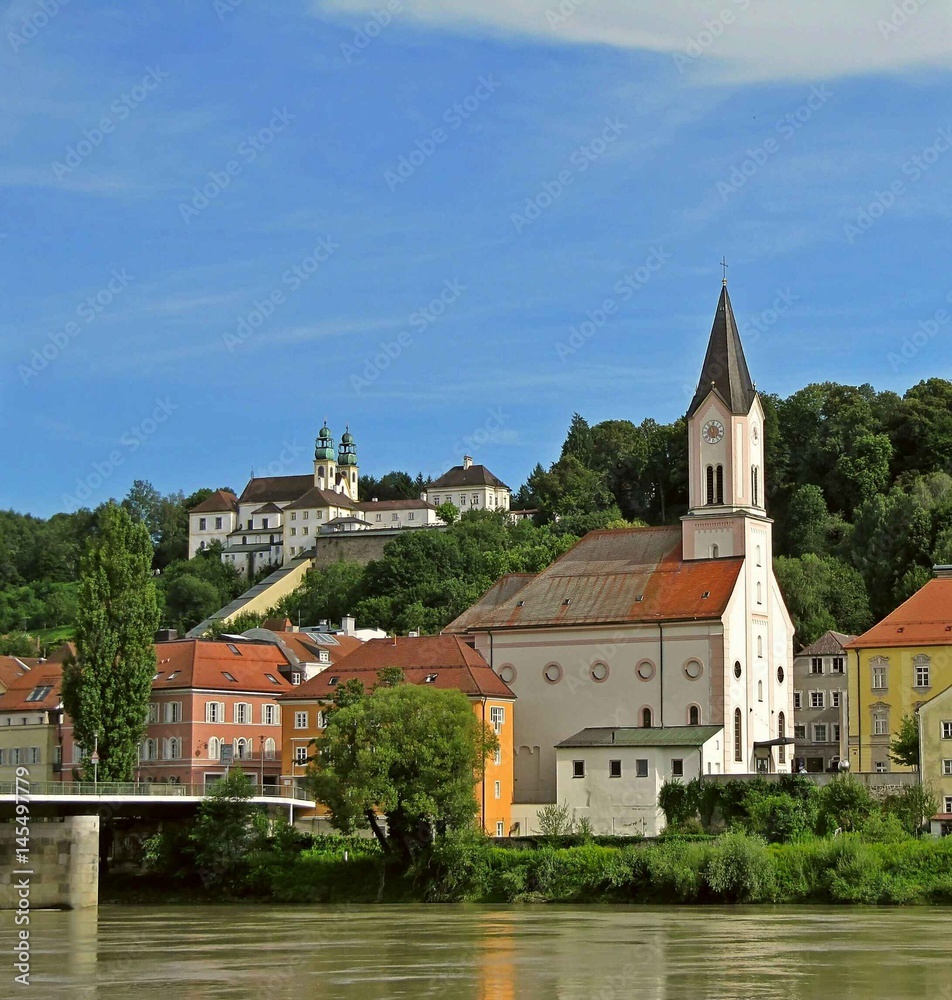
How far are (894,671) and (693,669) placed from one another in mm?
9618

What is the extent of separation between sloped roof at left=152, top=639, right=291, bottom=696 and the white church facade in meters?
10.9

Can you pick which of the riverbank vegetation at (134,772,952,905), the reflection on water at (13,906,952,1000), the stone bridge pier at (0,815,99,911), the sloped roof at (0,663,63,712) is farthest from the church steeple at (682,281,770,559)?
the sloped roof at (0,663,63,712)

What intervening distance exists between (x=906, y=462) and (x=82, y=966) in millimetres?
104422

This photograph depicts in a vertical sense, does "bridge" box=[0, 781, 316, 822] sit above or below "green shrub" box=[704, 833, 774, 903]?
above

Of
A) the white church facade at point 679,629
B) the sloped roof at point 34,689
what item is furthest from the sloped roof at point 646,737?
the sloped roof at point 34,689

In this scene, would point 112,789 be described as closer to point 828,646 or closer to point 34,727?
point 34,727

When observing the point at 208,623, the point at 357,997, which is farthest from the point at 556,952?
the point at 208,623

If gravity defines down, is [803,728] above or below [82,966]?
above

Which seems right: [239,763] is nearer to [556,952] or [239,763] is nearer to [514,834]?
[514,834]

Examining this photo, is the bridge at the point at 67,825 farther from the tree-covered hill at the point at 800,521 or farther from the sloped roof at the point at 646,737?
the tree-covered hill at the point at 800,521

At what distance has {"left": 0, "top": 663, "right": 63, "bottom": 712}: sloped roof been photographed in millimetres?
94250

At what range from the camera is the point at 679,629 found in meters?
80.6

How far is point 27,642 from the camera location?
156 meters

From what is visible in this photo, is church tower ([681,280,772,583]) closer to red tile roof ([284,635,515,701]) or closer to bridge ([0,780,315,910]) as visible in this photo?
red tile roof ([284,635,515,701])
